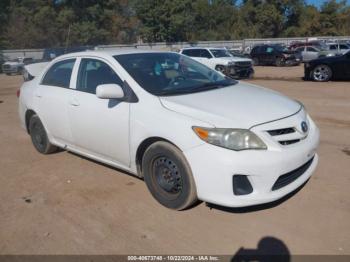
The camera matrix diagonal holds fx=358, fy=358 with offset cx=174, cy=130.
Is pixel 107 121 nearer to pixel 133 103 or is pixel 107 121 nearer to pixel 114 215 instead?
pixel 133 103

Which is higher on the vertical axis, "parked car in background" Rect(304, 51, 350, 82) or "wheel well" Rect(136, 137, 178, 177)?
"parked car in background" Rect(304, 51, 350, 82)

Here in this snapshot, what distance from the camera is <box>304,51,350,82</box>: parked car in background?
48.0 ft

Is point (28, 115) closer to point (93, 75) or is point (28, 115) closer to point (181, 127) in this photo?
point (93, 75)

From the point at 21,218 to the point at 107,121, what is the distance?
138 centimetres

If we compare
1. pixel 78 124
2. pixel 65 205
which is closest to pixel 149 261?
pixel 65 205

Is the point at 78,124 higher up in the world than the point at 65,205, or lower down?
higher up

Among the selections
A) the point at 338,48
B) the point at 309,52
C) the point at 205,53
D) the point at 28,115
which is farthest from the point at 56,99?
the point at 309,52

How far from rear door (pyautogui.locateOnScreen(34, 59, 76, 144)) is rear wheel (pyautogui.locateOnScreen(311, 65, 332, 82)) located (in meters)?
12.7

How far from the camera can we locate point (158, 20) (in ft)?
188

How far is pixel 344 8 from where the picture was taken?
63.9 metres

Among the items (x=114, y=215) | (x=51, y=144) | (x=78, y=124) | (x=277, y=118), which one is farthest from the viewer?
(x=51, y=144)

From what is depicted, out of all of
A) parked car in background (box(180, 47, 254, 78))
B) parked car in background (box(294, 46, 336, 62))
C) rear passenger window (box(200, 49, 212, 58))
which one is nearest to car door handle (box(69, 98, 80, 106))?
parked car in background (box(180, 47, 254, 78))

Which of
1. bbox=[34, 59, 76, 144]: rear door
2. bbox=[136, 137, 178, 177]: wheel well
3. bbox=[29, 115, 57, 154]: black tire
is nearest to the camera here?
bbox=[136, 137, 178, 177]: wheel well

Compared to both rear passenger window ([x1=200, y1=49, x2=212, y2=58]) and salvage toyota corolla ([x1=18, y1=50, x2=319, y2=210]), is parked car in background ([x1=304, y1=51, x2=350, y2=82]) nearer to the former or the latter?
rear passenger window ([x1=200, y1=49, x2=212, y2=58])
